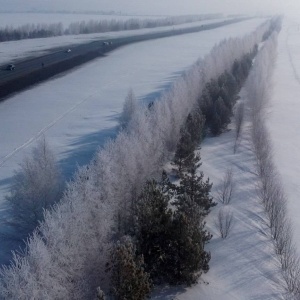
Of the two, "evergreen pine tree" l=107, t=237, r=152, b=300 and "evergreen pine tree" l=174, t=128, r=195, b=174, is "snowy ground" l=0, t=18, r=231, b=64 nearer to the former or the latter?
"evergreen pine tree" l=174, t=128, r=195, b=174

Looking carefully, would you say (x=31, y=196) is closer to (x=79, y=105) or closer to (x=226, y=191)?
(x=226, y=191)

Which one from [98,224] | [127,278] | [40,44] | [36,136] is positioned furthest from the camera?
[40,44]

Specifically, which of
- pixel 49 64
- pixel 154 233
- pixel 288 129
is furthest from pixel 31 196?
pixel 49 64

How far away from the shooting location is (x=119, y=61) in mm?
83000

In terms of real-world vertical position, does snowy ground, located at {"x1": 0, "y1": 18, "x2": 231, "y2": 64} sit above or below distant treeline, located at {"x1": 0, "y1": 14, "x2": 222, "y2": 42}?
below

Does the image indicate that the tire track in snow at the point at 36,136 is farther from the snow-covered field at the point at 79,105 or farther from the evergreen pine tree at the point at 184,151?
the evergreen pine tree at the point at 184,151

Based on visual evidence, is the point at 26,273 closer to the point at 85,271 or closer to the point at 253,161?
the point at 85,271

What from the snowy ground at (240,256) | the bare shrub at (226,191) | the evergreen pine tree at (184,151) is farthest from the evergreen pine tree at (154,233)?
the bare shrub at (226,191)

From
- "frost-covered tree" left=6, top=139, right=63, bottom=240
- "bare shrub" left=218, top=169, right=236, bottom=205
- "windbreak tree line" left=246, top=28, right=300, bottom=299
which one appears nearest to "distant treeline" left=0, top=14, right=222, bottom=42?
"windbreak tree line" left=246, top=28, right=300, bottom=299

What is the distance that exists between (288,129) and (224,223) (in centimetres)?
2438

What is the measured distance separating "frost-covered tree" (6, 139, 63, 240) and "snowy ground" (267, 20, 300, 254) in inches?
551

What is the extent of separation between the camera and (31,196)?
2234 cm

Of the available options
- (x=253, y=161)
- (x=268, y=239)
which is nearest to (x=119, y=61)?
(x=253, y=161)

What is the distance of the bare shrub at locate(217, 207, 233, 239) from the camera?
23219 mm
